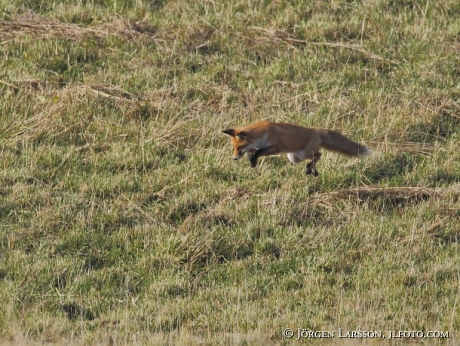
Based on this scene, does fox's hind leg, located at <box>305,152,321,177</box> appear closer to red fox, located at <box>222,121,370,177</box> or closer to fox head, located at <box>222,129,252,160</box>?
red fox, located at <box>222,121,370,177</box>

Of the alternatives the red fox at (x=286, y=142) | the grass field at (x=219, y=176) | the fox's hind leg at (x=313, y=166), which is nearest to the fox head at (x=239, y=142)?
the red fox at (x=286, y=142)

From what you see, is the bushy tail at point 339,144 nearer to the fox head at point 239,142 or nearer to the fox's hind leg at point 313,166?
the fox's hind leg at point 313,166

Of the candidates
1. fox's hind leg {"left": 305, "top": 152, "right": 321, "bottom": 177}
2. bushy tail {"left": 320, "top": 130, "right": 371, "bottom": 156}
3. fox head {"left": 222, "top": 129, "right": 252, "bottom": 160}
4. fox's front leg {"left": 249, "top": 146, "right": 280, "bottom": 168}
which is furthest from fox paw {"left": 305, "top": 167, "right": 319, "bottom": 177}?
fox head {"left": 222, "top": 129, "right": 252, "bottom": 160}

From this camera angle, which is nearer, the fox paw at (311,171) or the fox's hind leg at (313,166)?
the fox's hind leg at (313,166)

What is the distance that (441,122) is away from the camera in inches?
565

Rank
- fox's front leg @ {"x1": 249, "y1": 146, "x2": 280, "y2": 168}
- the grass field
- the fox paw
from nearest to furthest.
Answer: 1. the grass field
2. fox's front leg @ {"x1": 249, "y1": 146, "x2": 280, "y2": 168}
3. the fox paw

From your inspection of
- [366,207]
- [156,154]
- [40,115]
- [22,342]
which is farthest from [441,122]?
[22,342]

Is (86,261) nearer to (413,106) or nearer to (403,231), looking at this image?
(403,231)

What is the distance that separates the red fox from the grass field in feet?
1.70

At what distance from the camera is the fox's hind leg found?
12328 millimetres

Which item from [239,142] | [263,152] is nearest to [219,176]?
[239,142]

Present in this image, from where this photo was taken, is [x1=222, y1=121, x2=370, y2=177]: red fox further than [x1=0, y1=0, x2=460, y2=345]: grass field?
Yes

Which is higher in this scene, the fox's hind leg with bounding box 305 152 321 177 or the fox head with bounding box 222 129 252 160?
the fox head with bounding box 222 129 252 160

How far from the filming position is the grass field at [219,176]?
9.93 meters
